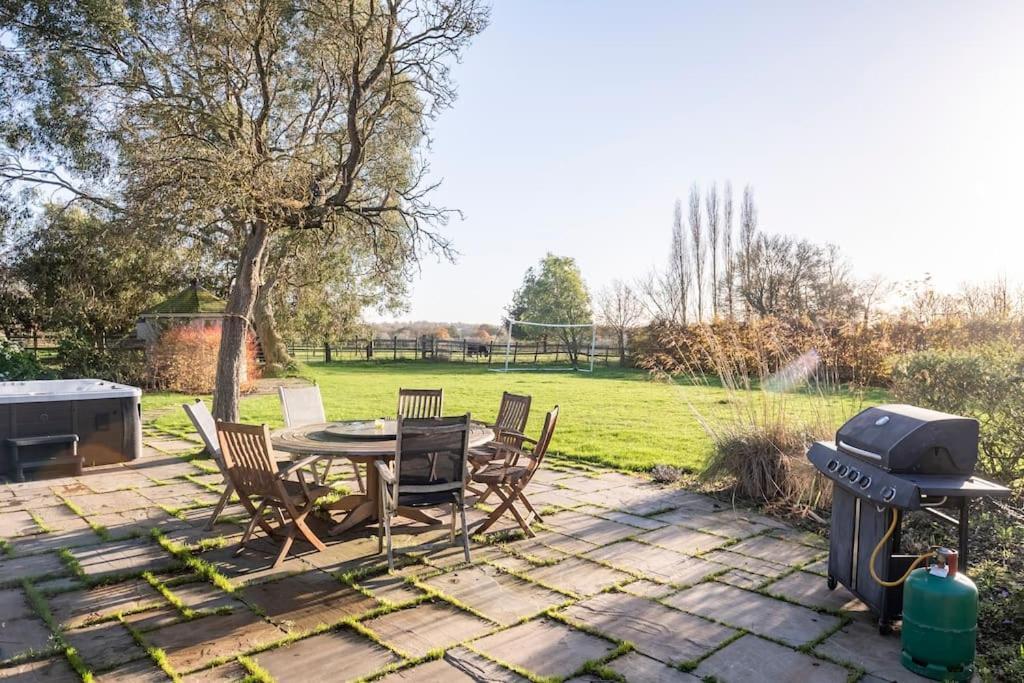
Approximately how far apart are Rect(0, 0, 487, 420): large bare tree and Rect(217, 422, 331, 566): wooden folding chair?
2762mm

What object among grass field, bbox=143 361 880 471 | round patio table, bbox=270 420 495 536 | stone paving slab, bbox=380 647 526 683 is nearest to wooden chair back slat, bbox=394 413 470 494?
round patio table, bbox=270 420 495 536

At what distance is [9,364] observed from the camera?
1139 centimetres

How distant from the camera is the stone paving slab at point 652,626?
9.18ft

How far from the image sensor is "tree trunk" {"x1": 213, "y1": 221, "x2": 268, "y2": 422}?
280 inches

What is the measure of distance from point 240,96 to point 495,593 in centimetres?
646

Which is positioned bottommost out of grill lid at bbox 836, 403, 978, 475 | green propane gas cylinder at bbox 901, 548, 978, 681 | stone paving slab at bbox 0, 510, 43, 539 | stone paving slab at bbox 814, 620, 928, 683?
stone paving slab at bbox 0, 510, 43, 539

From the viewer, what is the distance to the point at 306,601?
10.7ft

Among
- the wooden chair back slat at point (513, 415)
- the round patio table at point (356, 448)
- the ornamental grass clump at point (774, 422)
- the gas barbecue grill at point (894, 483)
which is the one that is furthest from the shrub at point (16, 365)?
the gas barbecue grill at point (894, 483)

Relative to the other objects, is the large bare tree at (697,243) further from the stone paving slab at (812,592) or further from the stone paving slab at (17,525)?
the stone paving slab at (17,525)

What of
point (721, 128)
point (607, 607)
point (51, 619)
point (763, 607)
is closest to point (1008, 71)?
point (721, 128)

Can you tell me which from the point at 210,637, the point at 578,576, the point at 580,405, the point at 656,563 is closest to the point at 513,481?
the point at 578,576

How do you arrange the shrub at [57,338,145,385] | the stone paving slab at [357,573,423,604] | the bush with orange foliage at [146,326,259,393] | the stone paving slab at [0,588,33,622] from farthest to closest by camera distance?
1. the bush with orange foliage at [146,326,259,393]
2. the shrub at [57,338,145,385]
3. the stone paving slab at [357,573,423,604]
4. the stone paving slab at [0,588,33,622]

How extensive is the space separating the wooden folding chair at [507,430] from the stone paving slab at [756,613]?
1783mm

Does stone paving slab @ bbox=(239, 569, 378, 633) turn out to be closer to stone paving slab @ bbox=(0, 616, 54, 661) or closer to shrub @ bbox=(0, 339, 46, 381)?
stone paving slab @ bbox=(0, 616, 54, 661)
